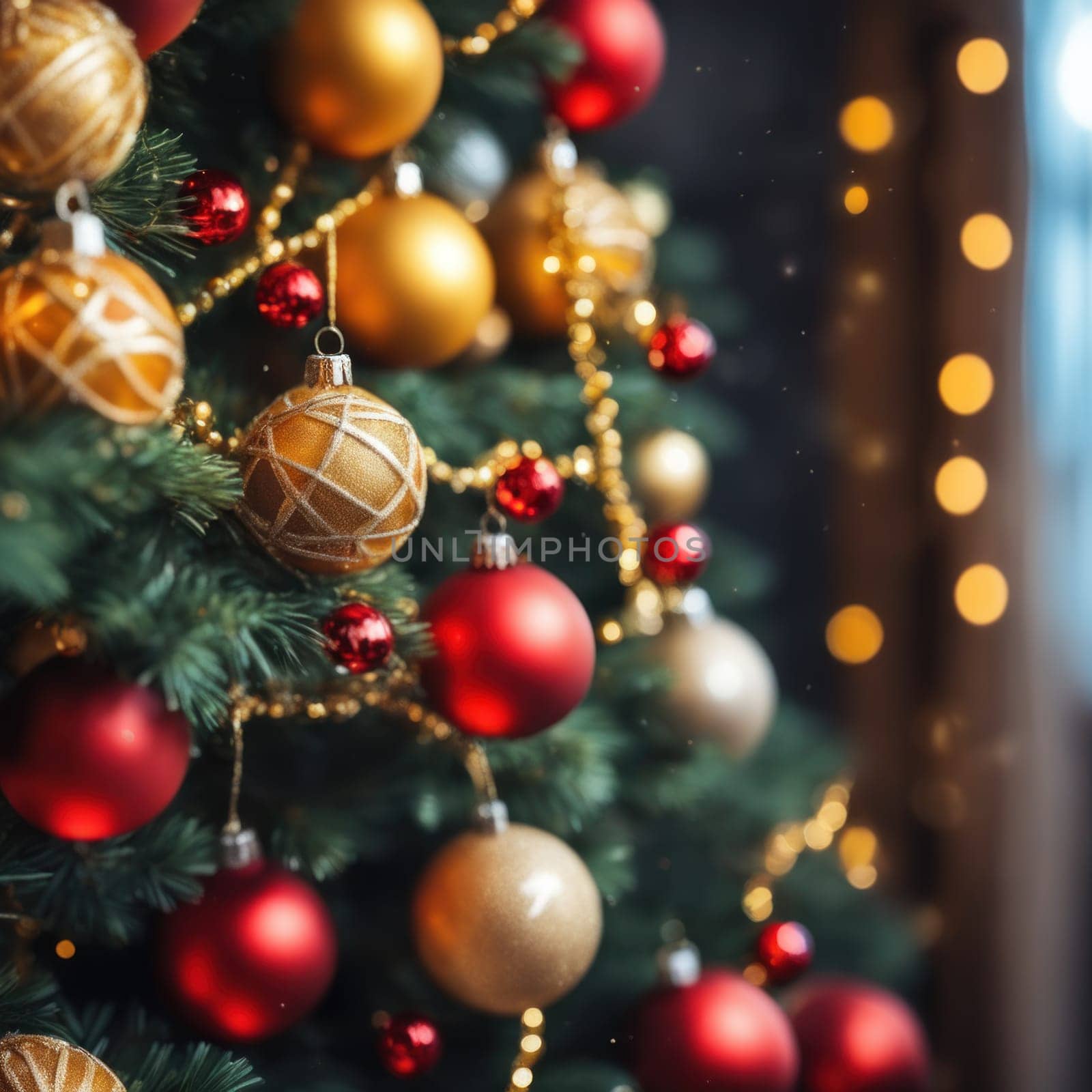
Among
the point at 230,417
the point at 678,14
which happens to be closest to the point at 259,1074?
the point at 230,417

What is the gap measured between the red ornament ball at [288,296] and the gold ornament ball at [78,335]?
0.15 m

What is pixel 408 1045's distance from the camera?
0.68 m

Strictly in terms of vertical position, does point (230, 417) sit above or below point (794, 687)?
above

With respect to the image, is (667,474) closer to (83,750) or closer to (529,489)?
(529,489)

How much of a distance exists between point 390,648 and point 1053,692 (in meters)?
0.77

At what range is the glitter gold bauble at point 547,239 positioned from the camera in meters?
0.78

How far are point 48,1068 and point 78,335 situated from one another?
363 mm

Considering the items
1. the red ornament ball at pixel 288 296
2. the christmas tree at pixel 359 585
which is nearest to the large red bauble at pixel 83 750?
the christmas tree at pixel 359 585

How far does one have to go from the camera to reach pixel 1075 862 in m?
1.06

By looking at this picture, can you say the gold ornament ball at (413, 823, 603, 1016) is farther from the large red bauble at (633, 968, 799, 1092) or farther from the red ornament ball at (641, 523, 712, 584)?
the red ornament ball at (641, 523, 712, 584)

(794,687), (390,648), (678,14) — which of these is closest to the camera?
(390,648)

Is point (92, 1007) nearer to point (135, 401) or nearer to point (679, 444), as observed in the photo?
point (135, 401)

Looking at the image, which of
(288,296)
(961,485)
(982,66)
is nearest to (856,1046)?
(961,485)

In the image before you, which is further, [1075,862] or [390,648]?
[1075,862]
